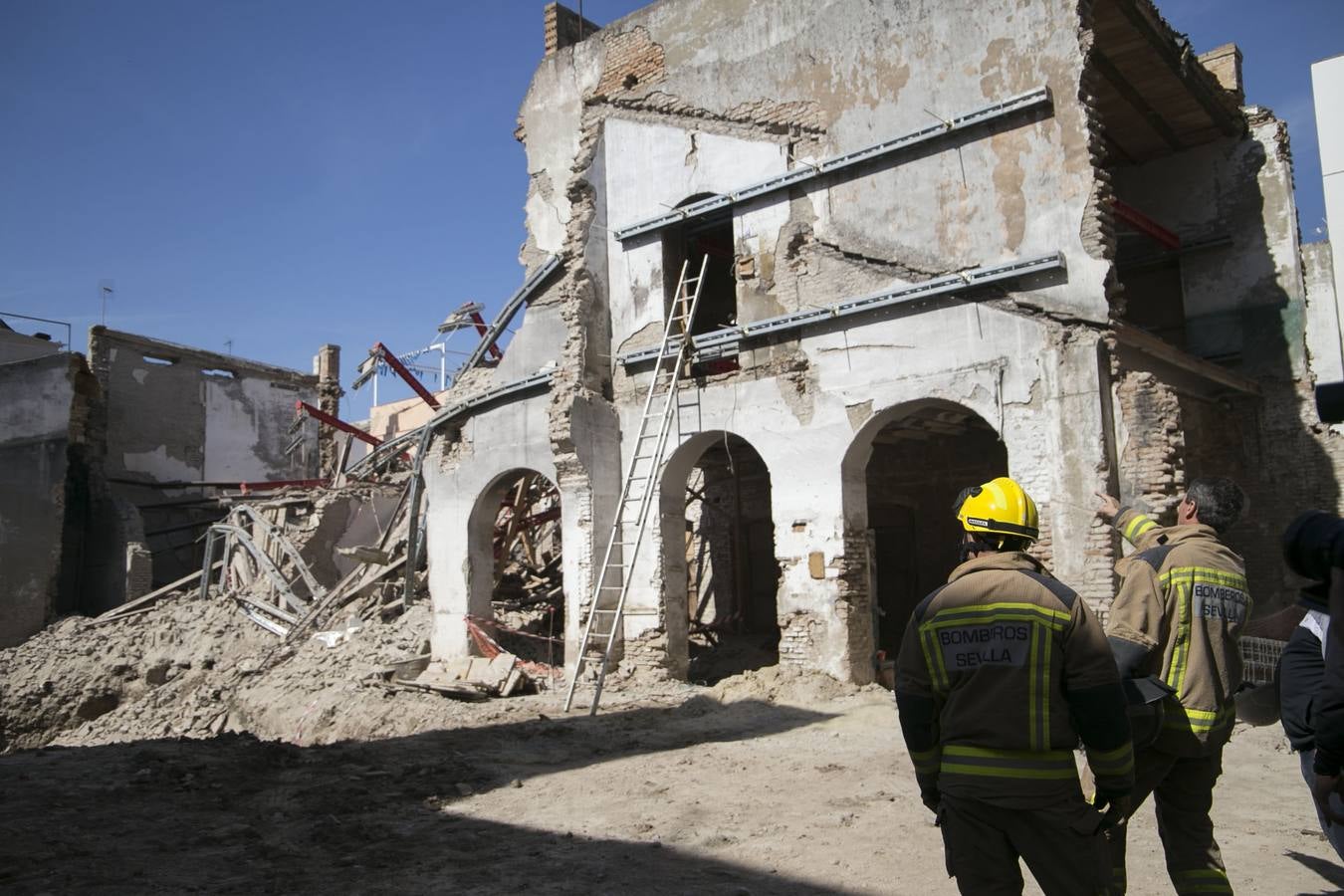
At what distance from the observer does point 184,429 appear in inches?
1102

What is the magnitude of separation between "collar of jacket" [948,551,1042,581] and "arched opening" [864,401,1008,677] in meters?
11.5

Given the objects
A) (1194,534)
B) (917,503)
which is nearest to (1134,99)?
(917,503)

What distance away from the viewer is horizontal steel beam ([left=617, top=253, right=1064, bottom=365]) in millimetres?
11055

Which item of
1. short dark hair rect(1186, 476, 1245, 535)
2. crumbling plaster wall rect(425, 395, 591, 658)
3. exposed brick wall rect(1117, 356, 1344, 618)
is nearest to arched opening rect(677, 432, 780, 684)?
crumbling plaster wall rect(425, 395, 591, 658)

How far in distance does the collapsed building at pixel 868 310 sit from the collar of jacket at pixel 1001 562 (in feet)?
24.3

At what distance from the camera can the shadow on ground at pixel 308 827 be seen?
5352mm

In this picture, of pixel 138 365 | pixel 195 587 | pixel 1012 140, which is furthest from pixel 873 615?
pixel 138 365

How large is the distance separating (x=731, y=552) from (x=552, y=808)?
34.7 ft

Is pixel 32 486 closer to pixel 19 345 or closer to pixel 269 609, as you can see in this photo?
pixel 19 345

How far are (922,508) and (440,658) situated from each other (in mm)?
7908

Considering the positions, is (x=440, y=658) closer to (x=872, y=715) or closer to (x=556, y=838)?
(x=872, y=715)

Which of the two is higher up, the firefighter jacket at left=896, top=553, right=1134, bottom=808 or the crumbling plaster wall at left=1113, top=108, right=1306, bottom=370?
the crumbling plaster wall at left=1113, top=108, right=1306, bottom=370

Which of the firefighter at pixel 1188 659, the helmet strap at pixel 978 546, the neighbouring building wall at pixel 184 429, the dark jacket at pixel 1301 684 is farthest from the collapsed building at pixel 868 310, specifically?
the neighbouring building wall at pixel 184 429

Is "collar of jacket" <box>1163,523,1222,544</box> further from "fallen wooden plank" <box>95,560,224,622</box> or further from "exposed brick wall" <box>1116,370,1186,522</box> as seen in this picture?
"fallen wooden plank" <box>95,560,224,622</box>
